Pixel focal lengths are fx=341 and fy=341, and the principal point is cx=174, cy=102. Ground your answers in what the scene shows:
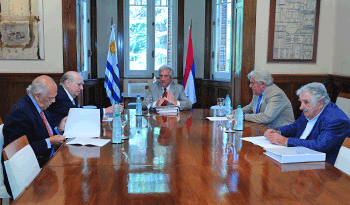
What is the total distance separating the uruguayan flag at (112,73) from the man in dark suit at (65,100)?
11.8ft

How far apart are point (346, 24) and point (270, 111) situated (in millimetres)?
2120

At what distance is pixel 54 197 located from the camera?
141cm

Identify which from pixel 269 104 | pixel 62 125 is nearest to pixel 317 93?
pixel 269 104

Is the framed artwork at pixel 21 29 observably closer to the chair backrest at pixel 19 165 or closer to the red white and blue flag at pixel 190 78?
the chair backrest at pixel 19 165

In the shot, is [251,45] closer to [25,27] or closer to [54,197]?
[25,27]

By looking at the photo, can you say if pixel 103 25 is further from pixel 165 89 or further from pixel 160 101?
pixel 160 101

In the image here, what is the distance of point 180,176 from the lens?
166 centimetres

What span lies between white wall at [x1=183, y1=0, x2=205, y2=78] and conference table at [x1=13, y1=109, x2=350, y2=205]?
517 centimetres

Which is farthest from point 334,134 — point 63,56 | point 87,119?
point 63,56

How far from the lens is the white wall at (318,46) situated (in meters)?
4.72

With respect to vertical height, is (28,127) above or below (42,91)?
below

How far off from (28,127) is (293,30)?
3.74 m

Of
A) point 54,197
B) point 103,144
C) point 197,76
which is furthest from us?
point 197,76

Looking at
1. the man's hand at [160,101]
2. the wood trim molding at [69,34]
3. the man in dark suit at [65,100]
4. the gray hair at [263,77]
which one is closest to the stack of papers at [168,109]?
the man's hand at [160,101]
